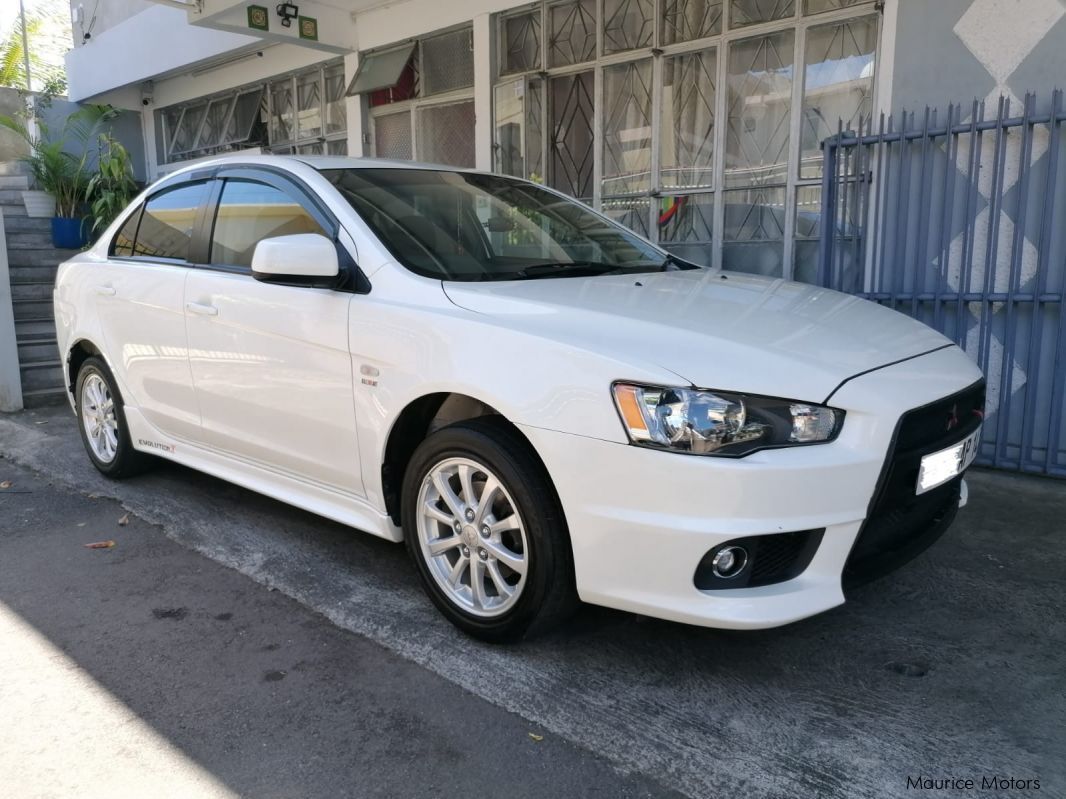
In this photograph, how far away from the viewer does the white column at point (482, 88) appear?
7.80 metres

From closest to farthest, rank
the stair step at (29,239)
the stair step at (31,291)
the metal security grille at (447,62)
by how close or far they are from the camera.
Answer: the stair step at (31,291) < the metal security grille at (447,62) < the stair step at (29,239)

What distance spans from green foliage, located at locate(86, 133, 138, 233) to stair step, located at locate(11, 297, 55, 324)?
2.76 metres

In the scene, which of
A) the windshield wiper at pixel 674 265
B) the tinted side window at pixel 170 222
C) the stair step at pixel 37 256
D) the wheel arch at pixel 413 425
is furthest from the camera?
the stair step at pixel 37 256

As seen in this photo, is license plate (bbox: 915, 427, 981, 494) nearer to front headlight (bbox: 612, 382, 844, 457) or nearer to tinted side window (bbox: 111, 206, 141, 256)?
front headlight (bbox: 612, 382, 844, 457)

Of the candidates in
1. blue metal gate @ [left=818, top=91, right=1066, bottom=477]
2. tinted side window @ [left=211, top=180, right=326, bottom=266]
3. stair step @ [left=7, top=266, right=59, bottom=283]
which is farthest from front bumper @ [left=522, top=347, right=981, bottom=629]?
stair step @ [left=7, top=266, right=59, bottom=283]

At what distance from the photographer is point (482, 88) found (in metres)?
7.95

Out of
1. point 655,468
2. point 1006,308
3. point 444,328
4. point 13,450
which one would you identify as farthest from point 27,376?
point 1006,308

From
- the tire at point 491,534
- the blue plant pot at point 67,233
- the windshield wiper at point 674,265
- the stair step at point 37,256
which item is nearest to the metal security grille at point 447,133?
the stair step at point 37,256

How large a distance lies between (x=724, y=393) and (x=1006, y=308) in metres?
3.34

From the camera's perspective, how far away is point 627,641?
2.94 metres

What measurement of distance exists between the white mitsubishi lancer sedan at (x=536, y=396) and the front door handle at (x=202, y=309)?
1 cm

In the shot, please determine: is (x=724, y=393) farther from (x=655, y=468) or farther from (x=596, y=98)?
(x=596, y=98)

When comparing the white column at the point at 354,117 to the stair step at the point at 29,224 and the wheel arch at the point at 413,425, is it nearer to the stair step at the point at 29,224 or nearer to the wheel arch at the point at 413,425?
the stair step at the point at 29,224

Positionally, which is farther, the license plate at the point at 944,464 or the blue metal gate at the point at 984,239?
the blue metal gate at the point at 984,239
